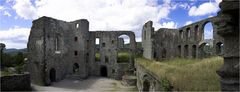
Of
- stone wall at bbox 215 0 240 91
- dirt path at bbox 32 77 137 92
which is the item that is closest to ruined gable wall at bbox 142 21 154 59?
dirt path at bbox 32 77 137 92

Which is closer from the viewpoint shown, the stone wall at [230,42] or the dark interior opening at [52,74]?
the stone wall at [230,42]

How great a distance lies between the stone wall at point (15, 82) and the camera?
64.4 ft

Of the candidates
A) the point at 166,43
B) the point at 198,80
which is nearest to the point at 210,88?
the point at 198,80

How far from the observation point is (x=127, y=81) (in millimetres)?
30328

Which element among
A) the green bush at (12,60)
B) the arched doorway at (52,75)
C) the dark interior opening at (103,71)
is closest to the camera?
the green bush at (12,60)

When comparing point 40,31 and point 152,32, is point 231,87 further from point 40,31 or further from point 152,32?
point 152,32

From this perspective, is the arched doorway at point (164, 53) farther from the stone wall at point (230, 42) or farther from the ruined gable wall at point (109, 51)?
the stone wall at point (230, 42)

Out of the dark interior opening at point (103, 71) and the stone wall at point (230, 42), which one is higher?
the stone wall at point (230, 42)

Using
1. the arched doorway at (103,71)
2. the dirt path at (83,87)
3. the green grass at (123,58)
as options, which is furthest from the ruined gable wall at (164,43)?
the arched doorway at (103,71)

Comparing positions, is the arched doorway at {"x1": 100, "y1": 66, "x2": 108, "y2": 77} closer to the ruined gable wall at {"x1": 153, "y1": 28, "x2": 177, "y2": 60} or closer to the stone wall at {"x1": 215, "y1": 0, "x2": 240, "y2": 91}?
the ruined gable wall at {"x1": 153, "y1": 28, "x2": 177, "y2": 60}

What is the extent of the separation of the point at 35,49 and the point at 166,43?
1589 cm

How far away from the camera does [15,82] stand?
2086 cm

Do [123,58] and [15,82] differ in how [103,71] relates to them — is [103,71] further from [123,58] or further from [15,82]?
[15,82]

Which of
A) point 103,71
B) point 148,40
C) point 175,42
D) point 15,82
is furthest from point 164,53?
point 15,82
